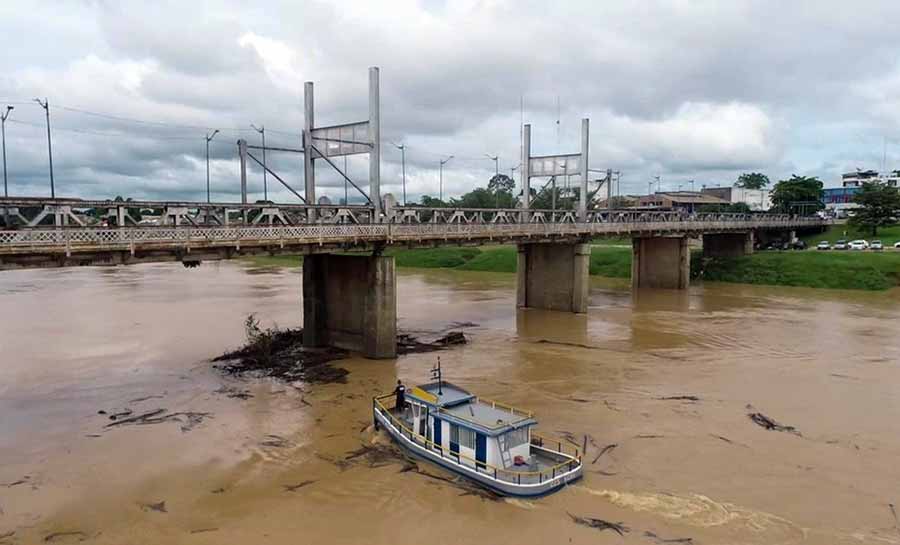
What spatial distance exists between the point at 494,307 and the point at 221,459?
33.4m

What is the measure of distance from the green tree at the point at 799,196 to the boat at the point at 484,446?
109771 millimetres

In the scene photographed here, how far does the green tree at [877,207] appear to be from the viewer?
84.0 metres

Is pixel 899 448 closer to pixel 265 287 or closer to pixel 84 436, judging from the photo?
pixel 84 436

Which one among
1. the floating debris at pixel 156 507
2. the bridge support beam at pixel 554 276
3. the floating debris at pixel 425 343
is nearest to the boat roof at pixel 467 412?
the floating debris at pixel 156 507

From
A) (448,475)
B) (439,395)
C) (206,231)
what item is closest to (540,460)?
(448,475)

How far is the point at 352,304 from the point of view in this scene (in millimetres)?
32500

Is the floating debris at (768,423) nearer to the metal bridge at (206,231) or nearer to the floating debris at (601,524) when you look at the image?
the floating debris at (601,524)

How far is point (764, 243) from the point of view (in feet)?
280

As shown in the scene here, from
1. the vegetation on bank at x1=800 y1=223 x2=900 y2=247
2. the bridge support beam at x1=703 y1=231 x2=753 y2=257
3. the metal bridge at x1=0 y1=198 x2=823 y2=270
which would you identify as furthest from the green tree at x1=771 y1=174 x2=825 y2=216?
the metal bridge at x1=0 y1=198 x2=823 y2=270

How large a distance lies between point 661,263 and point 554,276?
1982cm

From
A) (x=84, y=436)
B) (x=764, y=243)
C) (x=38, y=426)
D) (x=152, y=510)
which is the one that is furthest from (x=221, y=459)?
(x=764, y=243)

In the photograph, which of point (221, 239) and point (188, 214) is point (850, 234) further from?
point (188, 214)

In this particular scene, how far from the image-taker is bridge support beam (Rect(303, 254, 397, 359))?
30797 mm

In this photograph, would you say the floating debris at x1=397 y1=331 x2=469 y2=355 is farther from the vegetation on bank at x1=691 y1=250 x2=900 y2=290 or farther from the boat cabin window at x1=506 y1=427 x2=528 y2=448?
the vegetation on bank at x1=691 y1=250 x2=900 y2=290
